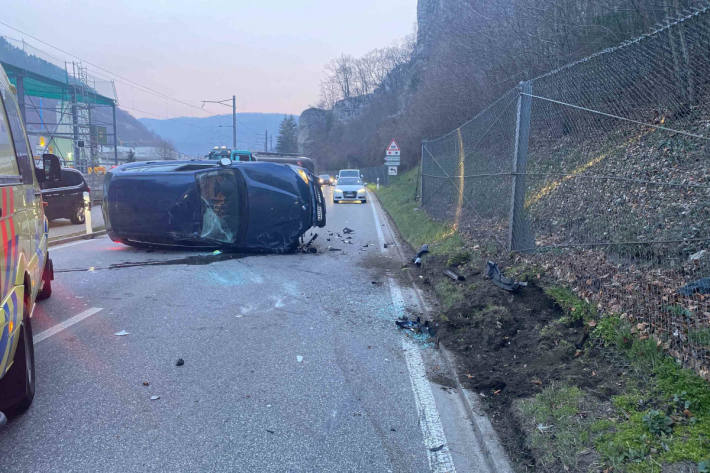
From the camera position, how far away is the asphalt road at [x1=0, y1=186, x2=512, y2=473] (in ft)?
10.1

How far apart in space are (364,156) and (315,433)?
68263 millimetres

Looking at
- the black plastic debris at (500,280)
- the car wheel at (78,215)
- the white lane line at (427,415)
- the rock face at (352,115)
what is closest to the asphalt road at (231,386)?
the white lane line at (427,415)

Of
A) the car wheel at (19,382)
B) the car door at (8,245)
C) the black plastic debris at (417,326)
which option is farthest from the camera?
the black plastic debris at (417,326)

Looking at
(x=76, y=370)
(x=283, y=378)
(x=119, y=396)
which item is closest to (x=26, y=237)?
(x=76, y=370)

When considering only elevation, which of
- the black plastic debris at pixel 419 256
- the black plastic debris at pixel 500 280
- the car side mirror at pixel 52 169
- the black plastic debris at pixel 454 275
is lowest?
the black plastic debris at pixel 419 256

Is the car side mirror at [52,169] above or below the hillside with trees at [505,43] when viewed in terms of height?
below

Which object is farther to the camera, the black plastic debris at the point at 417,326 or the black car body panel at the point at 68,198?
the black car body panel at the point at 68,198

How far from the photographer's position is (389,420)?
355 centimetres

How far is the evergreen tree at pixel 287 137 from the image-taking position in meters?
122

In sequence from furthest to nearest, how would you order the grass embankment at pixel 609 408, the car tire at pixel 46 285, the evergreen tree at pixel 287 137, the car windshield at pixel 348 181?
the evergreen tree at pixel 287 137
the car windshield at pixel 348 181
the car tire at pixel 46 285
the grass embankment at pixel 609 408

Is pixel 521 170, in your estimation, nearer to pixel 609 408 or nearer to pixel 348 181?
pixel 609 408

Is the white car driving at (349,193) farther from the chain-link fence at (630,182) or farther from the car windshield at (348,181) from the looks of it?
the chain-link fence at (630,182)

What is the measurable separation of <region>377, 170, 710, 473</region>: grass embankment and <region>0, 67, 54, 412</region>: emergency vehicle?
325cm

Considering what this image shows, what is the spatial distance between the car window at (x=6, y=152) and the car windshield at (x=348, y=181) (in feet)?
79.2
